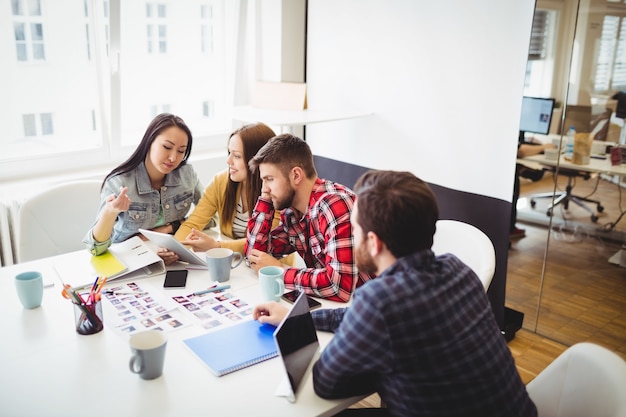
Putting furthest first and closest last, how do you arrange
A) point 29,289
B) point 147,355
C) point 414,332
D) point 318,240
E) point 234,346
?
point 318,240
point 29,289
point 234,346
point 147,355
point 414,332

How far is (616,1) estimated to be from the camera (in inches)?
94.8

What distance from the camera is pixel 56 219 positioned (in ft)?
7.59

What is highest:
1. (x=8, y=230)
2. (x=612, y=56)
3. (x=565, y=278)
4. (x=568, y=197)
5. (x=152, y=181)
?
(x=612, y=56)

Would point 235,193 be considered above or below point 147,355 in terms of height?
above

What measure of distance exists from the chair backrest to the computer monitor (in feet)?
6.32

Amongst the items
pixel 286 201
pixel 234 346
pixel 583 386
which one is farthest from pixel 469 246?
pixel 234 346

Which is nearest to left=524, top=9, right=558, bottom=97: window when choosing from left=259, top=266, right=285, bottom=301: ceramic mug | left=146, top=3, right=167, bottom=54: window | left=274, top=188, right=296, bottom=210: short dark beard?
left=274, top=188, right=296, bottom=210: short dark beard

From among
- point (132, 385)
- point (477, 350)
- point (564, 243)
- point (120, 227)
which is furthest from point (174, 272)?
point (564, 243)

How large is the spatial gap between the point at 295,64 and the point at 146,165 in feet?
5.60

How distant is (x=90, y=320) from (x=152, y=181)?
2.95ft

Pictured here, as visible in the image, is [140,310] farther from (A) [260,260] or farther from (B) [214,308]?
(A) [260,260]

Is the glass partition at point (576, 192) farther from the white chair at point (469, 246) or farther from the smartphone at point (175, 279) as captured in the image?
the smartphone at point (175, 279)

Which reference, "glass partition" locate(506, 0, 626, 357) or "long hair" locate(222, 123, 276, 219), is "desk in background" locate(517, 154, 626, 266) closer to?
"glass partition" locate(506, 0, 626, 357)

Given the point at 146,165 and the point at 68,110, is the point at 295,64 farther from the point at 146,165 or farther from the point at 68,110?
the point at 146,165
